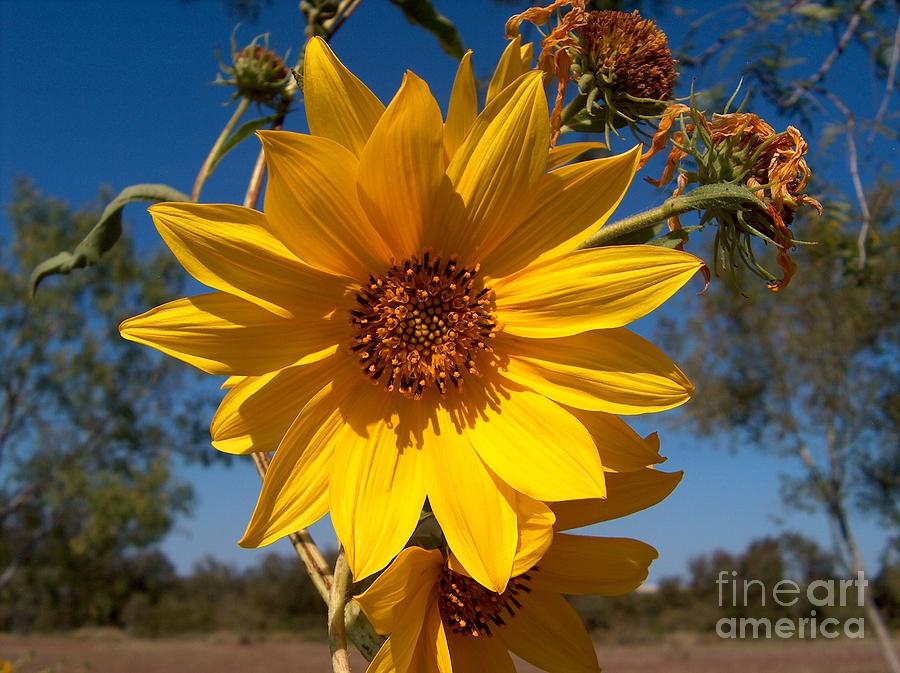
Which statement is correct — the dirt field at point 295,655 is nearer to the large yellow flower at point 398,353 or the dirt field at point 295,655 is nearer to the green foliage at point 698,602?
the green foliage at point 698,602

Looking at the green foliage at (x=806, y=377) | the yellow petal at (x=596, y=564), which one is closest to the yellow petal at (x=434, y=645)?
the yellow petal at (x=596, y=564)

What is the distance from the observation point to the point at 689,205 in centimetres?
51

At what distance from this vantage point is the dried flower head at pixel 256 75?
3.04 ft

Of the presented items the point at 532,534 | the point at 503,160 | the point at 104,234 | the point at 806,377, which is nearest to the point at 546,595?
the point at 532,534

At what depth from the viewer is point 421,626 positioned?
543 mm

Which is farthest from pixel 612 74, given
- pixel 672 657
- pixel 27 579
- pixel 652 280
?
pixel 27 579

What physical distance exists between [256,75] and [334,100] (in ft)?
1.56

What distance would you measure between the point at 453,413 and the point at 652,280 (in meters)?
0.20

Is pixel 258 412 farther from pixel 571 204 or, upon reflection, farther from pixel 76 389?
pixel 76 389

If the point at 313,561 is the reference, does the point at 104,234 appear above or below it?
above

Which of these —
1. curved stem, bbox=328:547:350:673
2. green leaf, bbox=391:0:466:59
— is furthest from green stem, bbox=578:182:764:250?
green leaf, bbox=391:0:466:59

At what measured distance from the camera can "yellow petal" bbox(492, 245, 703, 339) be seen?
0.53 metres

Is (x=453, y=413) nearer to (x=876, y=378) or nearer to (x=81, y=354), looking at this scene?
(x=876, y=378)

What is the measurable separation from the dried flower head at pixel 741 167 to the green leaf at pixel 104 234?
461 mm
